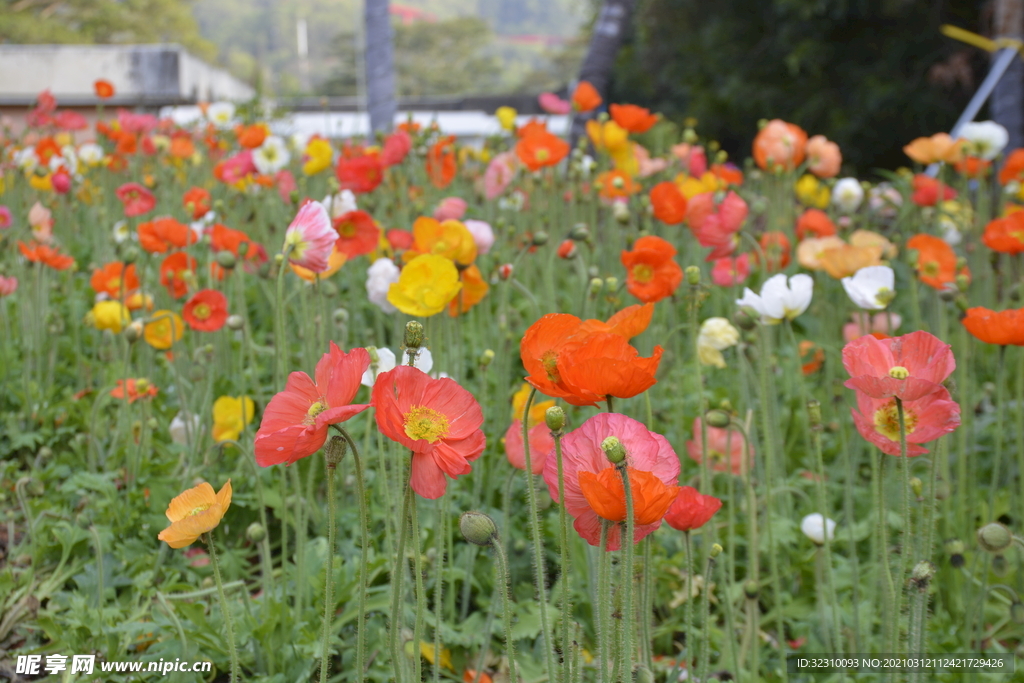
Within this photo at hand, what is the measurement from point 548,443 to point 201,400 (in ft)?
3.63

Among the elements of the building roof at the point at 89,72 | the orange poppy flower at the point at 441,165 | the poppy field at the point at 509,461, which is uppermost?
the building roof at the point at 89,72

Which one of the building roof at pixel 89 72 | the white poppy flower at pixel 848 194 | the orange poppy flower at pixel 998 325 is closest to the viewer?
the orange poppy flower at pixel 998 325

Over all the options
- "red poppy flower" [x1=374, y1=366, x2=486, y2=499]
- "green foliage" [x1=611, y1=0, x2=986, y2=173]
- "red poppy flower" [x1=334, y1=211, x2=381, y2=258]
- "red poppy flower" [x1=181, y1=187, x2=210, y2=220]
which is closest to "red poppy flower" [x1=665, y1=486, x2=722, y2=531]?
"red poppy flower" [x1=374, y1=366, x2=486, y2=499]

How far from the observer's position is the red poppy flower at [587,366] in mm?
775

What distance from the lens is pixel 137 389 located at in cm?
164

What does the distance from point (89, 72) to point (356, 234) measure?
48.7 ft

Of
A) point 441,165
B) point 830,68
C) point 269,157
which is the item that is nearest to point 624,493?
→ point 441,165

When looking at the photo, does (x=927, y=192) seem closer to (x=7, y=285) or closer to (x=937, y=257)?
(x=937, y=257)

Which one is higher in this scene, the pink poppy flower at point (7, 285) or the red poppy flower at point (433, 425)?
the red poppy flower at point (433, 425)

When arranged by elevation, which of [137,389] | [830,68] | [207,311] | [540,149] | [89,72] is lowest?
[137,389]

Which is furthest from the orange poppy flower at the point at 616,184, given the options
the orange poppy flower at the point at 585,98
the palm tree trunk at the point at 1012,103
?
the palm tree trunk at the point at 1012,103

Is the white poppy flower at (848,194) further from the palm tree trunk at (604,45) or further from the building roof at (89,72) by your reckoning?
the building roof at (89,72)

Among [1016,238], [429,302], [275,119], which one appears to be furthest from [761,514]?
[275,119]

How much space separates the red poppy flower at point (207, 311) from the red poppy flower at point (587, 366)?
1.13 meters
